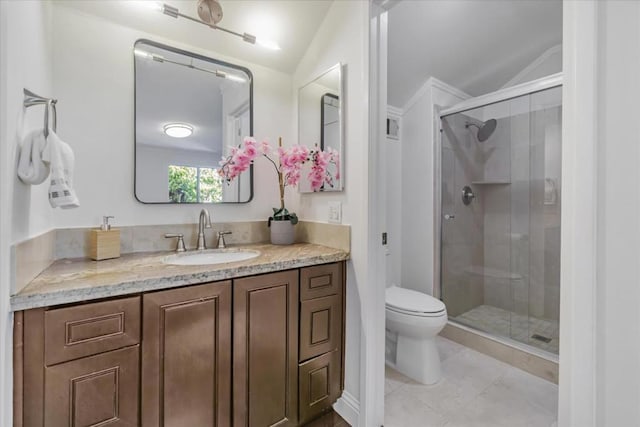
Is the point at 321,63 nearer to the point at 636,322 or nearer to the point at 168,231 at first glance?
the point at 168,231

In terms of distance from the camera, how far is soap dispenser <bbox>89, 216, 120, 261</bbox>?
1236 mm

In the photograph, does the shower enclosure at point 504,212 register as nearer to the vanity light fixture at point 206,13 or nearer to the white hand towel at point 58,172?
the vanity light fixture at point 206,13

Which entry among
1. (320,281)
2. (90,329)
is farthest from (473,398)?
(90,329)

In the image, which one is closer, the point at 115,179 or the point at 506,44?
the point at 115,179

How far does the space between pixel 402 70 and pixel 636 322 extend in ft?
6.93

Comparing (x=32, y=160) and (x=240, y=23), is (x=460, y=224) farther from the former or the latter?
(x=32, y=160)

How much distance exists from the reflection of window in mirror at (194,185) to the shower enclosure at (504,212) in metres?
1.93

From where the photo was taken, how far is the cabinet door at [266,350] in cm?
114

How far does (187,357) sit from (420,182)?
2225 millimetres

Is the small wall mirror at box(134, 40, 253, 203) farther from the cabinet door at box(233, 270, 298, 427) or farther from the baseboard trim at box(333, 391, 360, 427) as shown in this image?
the baseboard trim at box(333, 391, 360, 427)

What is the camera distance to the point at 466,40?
7.22ft

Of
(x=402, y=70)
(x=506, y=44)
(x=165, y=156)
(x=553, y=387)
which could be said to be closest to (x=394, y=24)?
(x=402, y=70)

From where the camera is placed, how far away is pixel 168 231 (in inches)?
59.7

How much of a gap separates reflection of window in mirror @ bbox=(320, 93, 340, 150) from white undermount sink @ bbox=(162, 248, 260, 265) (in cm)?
76
